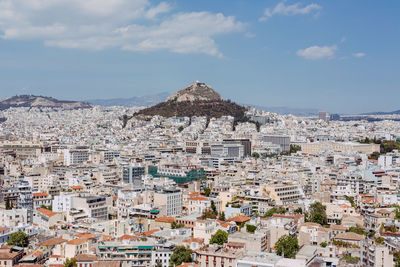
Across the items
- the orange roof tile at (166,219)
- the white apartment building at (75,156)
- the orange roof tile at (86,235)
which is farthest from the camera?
the white apartment building at (75,156)

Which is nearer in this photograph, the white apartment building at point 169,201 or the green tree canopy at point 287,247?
the green tree canopy at point 287,247

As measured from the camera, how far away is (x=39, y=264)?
2031 centimetres

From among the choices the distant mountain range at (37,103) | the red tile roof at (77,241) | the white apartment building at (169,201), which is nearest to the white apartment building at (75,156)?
the white apartment building at (169,201)

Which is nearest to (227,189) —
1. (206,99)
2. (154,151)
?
(154,151)

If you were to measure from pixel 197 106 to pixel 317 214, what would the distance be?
65.4m

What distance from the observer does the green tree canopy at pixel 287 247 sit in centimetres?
2025

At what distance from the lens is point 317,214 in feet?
83.6

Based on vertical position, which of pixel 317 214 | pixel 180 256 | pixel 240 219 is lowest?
pixel 180 256

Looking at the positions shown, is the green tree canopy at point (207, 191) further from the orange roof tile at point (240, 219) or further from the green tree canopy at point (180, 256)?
the green tree canopy at point (180, 256)

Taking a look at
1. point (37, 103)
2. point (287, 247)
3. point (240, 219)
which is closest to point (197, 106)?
point (240, 219)

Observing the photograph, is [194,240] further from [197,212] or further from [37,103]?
[37,103]

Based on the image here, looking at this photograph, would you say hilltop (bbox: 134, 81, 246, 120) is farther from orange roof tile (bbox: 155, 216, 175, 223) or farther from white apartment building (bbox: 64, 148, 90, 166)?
orange roof tile (bbox: 155, 216, 175, 223)

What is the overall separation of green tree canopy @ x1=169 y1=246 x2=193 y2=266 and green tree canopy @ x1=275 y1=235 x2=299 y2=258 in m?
3.43

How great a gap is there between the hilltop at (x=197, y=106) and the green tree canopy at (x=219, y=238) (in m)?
64.1
